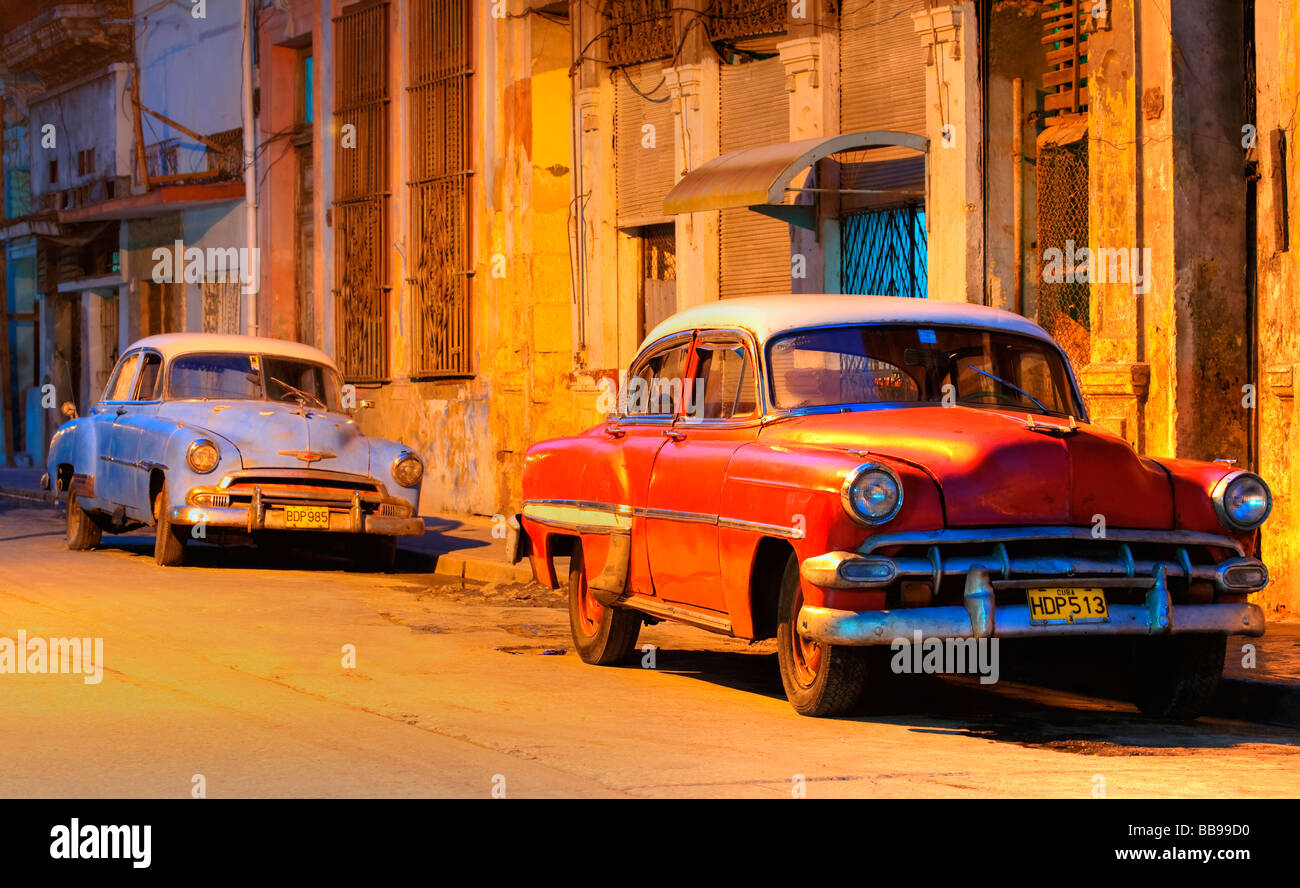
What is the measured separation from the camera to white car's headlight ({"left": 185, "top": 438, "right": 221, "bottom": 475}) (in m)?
13.8

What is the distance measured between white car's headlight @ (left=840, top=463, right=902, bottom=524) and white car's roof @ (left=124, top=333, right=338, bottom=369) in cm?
970

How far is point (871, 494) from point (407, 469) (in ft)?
27.1

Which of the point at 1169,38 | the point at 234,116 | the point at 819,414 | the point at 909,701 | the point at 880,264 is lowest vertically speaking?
the point at 909,701

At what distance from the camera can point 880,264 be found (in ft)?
50.4

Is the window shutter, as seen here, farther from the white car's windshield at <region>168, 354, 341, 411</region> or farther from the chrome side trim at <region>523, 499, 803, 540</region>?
the chrome side trim at <region>523, 499, 803, 540</region>

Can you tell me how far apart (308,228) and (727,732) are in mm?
20805

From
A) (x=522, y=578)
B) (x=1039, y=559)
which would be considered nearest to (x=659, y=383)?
(x=1039, y=559)

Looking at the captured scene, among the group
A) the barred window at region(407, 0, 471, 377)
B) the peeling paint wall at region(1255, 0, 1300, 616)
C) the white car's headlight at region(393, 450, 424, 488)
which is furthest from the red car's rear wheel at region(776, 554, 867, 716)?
the barred window at region(407, 0, 471, 377)

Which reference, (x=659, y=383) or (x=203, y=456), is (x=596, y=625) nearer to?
(x=659, y=383)

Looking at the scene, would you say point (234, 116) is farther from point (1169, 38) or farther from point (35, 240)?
point (1169, 38)

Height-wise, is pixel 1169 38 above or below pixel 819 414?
above

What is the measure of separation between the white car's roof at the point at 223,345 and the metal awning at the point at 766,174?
3.42 meters

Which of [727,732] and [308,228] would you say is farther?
[308,228]

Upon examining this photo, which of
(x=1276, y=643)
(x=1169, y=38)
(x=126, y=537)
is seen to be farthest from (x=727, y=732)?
(x=126, y=537)
